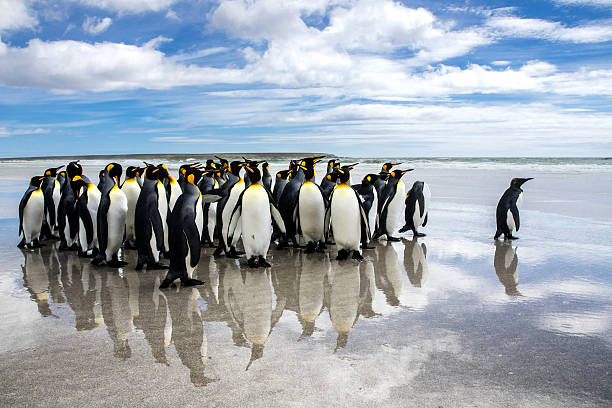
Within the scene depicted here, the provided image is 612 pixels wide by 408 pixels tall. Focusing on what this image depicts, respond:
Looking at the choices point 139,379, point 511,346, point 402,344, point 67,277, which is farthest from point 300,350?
point 67,277

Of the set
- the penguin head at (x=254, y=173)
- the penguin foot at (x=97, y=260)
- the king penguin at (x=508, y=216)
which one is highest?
the penguin head at (x=254, y=173)

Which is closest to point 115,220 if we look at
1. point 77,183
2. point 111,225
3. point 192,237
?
point 111,225

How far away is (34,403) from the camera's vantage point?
2.60m

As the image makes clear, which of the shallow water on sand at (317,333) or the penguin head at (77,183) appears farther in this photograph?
the penguin head at (77,183)

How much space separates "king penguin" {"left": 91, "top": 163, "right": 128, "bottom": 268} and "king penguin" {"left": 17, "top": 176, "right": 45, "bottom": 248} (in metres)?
1.84

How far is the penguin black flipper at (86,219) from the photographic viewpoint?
249 inches

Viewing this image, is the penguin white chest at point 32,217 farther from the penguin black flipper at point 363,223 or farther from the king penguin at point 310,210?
the penguin black flipper at point 363,223

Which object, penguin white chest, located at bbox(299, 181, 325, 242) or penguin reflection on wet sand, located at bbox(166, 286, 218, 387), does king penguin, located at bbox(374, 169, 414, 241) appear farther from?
penguin reflection on wet sand, located at bbox(166, 286, 218, 387)

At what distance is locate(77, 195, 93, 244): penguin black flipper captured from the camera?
20.7 ft

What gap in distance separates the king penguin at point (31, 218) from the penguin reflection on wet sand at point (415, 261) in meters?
5.34

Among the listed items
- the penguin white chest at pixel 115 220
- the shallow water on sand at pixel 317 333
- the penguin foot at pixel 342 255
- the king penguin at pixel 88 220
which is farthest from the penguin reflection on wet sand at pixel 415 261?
the king penguin at pixel 88 220

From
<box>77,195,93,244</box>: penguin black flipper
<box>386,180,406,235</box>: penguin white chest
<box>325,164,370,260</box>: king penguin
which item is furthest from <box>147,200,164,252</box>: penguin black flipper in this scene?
<box>386,180,406,235</box>: penguin white chest

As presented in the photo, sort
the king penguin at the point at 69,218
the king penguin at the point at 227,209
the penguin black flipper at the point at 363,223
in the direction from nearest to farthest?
the penguin black flipper at the point at 363,223, the king penguin at the point at 227,209, the king penguin at the point at 69,218

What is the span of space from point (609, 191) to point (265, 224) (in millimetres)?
13320
